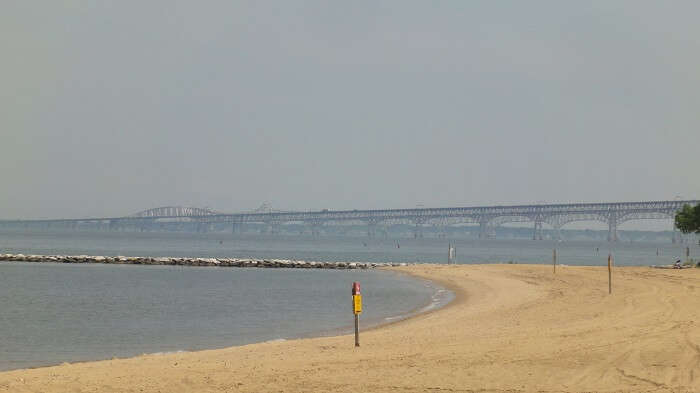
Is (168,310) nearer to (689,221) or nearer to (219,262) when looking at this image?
(219,262)

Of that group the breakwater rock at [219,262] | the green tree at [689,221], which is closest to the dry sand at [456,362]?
the green tree at [689,221]

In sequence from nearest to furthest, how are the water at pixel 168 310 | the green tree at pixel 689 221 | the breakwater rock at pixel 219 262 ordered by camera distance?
1. the water at pixel 168 310
2. the green tree at pixel 689 221
3. the breakwater rock at pixel 219 262

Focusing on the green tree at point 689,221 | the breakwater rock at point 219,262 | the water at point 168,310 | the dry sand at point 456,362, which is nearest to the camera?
the dry sand at point 456,362

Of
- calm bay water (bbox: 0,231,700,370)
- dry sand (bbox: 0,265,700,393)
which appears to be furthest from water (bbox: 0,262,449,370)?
dry sand (bbox: 0,265,700,393)

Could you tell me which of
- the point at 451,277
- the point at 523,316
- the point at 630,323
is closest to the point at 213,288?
the point at 451,277

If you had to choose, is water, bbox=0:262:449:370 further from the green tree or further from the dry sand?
the green tree

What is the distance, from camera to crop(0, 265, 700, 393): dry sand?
10703 millimetres

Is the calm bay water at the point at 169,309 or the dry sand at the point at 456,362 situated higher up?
the dry sand at the point at 456,362

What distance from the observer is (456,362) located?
40.4 feet

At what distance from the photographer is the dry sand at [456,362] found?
10.7 meters

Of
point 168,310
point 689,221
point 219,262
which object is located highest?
point 689,221

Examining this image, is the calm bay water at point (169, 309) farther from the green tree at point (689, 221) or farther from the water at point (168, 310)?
the green tree at point (689, 221)

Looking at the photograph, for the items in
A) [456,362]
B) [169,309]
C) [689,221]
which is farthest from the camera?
[689,221]

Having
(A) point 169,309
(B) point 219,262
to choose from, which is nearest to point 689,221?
(B) point 219,262
